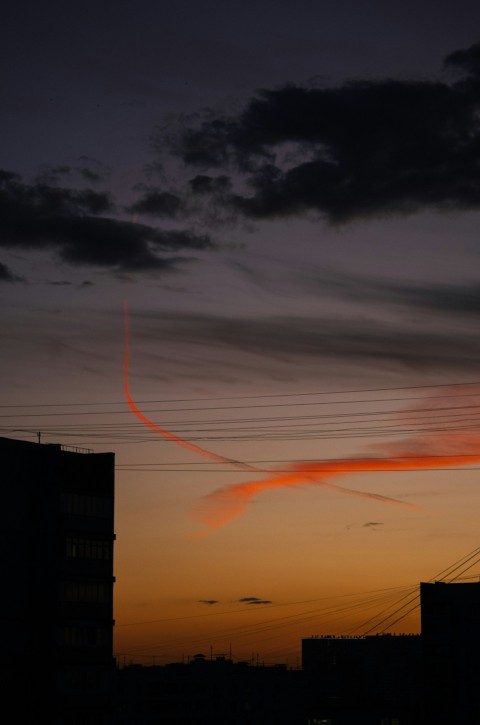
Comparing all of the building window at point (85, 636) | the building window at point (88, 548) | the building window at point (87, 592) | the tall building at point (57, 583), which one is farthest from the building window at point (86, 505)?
the building window at point (85, 636)

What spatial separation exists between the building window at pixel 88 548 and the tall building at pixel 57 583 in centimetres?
13

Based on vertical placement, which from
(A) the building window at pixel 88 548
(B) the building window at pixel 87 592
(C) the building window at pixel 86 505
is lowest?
(B) the building window at pixel 87 592

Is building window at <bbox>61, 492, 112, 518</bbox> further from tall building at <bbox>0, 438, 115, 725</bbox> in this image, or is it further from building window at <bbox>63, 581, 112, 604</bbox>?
building window at <bbox>63, 581, 112, 604</bbox>

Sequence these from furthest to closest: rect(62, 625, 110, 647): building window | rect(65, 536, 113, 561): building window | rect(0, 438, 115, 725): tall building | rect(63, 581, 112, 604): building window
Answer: rect(65, 536, 113, 561): building window, rect(63, 581, 112, 604): building window, rect(62, 625, 110, 647): building window, rect(0, 438, 115, 725): tall building

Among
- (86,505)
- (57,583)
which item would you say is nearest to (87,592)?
(57,583)

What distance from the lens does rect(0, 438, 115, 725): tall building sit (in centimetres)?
14225

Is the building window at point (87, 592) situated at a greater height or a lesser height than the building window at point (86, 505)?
lesser

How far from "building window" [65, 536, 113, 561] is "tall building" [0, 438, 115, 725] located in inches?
5.1

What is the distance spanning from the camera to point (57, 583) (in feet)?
484

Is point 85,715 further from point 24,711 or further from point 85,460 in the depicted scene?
point 85,460

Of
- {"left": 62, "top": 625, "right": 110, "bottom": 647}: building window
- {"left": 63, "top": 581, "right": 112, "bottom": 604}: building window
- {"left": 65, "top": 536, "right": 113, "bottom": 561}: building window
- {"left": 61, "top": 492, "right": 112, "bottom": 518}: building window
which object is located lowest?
{"left": 62, "top": 625, "right": 110, "bottom": 647}: building window

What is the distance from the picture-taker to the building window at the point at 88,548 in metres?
150

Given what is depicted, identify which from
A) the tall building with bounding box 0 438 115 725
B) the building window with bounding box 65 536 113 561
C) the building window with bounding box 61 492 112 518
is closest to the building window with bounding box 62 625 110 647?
the tall building with bounding box 0 438 115 725

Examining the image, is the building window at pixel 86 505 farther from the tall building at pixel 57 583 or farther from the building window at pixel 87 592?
the building window at pixel 87 592
